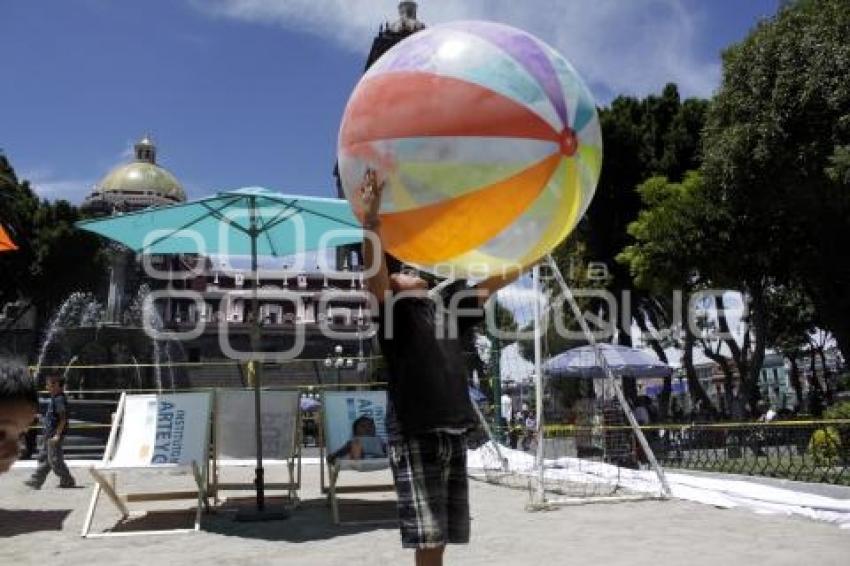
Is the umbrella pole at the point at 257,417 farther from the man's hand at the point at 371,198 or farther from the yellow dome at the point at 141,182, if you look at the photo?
the yellow dome at the point at 141,182

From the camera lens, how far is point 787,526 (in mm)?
6453

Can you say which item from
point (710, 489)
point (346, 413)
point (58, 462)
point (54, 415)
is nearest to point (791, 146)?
point (710, 489)

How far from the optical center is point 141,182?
78312 millimetres

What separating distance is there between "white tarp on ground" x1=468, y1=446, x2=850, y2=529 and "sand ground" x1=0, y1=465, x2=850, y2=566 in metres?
0.34

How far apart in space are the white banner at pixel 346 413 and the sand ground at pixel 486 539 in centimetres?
76

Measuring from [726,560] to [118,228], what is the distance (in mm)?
6267

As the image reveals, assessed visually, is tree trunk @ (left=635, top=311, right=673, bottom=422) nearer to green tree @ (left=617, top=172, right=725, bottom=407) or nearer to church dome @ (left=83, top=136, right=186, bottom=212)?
green tree @ (left=617, top=172, right=725, bottom=407)

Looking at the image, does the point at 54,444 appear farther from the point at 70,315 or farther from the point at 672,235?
the point at 70,315

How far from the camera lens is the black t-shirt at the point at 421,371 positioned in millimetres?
3225

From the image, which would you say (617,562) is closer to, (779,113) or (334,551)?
(334,551)

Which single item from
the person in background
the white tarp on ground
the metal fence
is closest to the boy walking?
the white tarp on ground

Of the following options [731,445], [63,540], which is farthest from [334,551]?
[731,445]

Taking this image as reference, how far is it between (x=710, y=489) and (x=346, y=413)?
4212 millimetres

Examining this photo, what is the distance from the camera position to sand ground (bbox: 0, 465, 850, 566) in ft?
18.0
